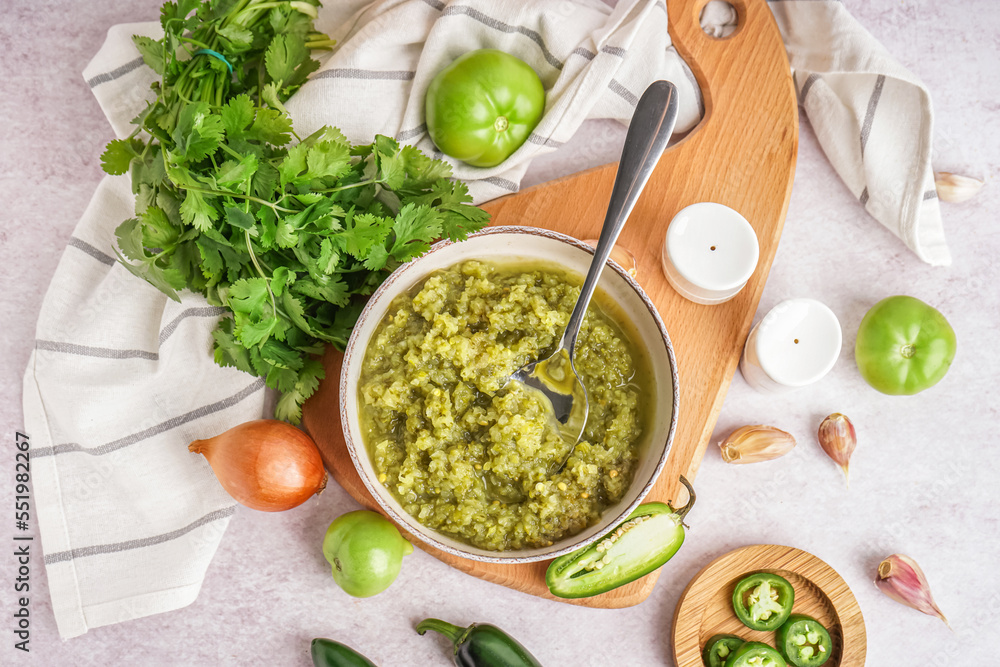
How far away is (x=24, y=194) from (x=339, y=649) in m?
2.10

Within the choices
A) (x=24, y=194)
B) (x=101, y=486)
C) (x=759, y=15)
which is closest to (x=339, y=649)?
(x=101, y=486)

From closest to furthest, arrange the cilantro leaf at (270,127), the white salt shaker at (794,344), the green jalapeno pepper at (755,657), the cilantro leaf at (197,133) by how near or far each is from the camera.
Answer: the cilantro leaf at (197,133)
the cilantro leaf at (270,127)
the white salt shaker at (794,344)
the green jalapeno pepper at (755,657)

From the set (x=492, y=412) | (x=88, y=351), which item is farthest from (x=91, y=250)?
(x=492, y=412)

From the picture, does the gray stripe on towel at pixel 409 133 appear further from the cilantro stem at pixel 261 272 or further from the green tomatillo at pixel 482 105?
the cilantro stem at pixel 261 272

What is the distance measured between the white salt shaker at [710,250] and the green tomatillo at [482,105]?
644mm

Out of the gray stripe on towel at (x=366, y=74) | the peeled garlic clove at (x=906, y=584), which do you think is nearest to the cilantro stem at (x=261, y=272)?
the gray stripe on towel at (x=366, y=74)

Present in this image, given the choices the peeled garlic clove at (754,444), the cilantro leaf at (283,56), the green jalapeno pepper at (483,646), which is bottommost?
the green jalapeno pepper at (483,646)

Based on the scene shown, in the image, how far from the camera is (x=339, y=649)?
246 cm

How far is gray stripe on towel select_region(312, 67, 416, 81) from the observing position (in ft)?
7.63

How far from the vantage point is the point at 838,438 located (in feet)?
8.36

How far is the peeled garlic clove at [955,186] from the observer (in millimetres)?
2615

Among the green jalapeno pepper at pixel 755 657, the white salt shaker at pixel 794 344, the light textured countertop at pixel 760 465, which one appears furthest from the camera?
the light textured countertop at pixel 760 465

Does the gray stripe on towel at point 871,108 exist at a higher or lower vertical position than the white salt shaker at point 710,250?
higher

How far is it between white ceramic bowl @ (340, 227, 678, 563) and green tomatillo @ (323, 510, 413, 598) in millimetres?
296
